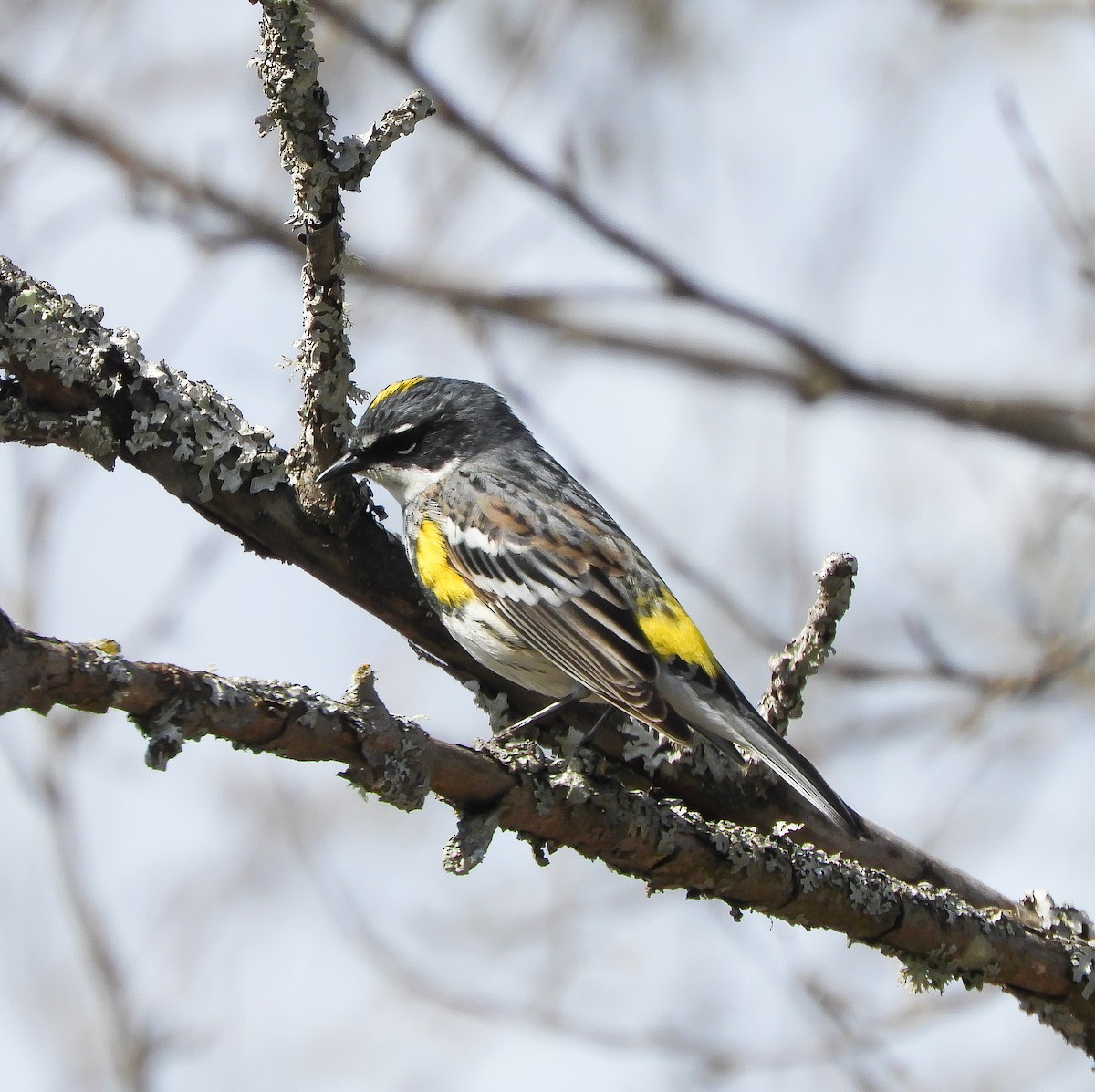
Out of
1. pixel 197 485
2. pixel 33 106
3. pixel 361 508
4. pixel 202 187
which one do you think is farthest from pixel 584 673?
pixel 33 106

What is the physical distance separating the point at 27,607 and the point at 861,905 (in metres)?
5.31

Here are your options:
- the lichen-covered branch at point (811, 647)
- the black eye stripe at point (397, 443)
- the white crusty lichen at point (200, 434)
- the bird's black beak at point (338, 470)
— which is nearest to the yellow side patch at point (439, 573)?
the black eye stripe at point (397, 443)

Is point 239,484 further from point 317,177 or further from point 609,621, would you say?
point 609,621

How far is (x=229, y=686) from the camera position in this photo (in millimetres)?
2992

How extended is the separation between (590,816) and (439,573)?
53.5 inches

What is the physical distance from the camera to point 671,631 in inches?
217

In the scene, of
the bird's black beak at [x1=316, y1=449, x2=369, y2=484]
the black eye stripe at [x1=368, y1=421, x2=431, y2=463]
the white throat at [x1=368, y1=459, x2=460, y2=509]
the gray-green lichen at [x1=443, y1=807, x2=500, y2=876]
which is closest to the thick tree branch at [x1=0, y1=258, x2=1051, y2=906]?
the bird's black beak at [x1=316, y1=449, x2=369, y2=484]

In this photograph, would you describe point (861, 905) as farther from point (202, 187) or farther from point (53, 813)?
point (202, 187)

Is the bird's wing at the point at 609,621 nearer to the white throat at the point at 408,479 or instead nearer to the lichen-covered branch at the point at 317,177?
the white throat at the point at 408,479

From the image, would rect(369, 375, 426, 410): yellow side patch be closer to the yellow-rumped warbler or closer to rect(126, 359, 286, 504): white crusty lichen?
the yellow-rumped warbler

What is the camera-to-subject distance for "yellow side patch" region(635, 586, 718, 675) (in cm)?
534

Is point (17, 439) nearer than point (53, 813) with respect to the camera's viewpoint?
Yes

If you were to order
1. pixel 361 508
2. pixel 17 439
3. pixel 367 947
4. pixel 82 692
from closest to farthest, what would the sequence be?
pixel 82 692 → pixel 17 439 → pixel 361 508 → pixel 367 947

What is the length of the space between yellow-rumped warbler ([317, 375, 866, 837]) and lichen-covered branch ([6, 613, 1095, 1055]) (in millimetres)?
373
